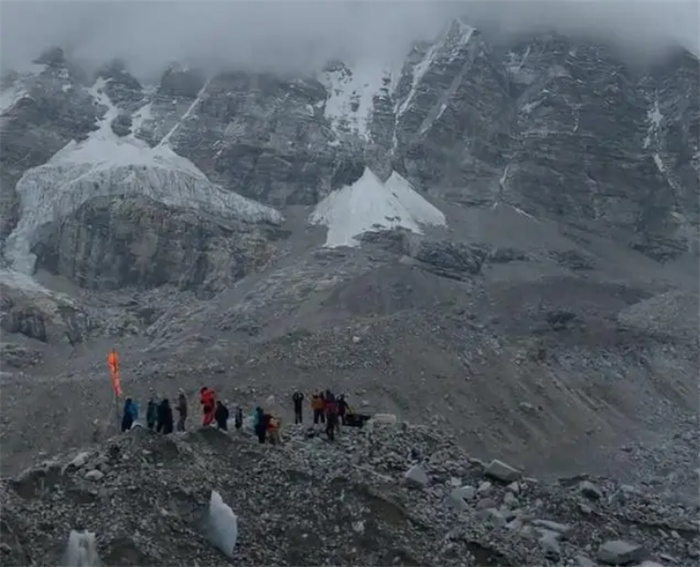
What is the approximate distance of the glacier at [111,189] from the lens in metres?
70.6

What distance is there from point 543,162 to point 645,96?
12.9 m

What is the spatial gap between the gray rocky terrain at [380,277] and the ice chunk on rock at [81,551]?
27 cm

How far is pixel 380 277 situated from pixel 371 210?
14.1m

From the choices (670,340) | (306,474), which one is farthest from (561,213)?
(306,474)

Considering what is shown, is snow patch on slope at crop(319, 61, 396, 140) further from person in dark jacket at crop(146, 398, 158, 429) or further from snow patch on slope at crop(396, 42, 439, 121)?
person in dark jacket at crop(146, 398, 158, 429)

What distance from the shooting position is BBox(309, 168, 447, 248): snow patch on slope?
69.1m

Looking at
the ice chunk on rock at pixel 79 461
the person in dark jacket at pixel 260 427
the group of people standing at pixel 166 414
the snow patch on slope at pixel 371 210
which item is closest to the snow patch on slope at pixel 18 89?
the snow patch on slope at pixel 371 210

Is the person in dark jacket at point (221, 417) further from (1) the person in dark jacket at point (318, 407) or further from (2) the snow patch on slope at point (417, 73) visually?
(2) the snow patch on slope at point (417, 73)

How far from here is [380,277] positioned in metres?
57.8

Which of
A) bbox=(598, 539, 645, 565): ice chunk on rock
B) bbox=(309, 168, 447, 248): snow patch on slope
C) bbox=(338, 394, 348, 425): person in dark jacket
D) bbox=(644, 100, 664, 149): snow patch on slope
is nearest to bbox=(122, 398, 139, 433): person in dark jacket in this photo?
bbox=(338, 394, 348, 425): person in dark jacket

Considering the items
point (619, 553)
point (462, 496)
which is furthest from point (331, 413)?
point (619, 553)

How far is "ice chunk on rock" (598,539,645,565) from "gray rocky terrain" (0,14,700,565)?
0.40m

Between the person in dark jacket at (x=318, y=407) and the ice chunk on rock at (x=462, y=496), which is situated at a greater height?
the ice chunk on rock at (x=462, y=496)

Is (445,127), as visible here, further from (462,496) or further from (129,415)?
(129,415)
